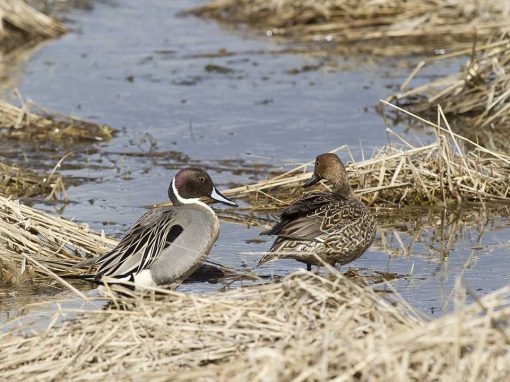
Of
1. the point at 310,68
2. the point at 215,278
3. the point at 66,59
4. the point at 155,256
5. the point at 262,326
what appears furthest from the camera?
the point at 66,59

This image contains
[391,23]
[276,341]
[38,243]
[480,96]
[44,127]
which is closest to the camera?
[276,341]

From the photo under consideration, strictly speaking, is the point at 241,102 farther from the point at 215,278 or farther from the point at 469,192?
the point at 215,278

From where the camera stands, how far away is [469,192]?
332 inches

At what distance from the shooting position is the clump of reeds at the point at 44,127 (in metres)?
11.0

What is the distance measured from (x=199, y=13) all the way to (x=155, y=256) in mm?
13084

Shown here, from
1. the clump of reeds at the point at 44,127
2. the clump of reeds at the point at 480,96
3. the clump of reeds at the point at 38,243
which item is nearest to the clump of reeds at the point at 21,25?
the clump of reeds at the point at 44,127

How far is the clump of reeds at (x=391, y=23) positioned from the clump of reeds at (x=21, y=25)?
3.16 m

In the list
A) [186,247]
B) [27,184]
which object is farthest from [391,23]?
[186,247]

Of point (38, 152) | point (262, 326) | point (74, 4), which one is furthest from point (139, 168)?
point (74, 4)

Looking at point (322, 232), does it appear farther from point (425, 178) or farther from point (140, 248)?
point (425, 178)

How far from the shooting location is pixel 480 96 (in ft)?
37.2

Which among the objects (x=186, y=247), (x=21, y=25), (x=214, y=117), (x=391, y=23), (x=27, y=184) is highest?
(x=21, y=25)

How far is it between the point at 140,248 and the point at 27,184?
125 inches

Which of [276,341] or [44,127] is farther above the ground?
[276,341]
